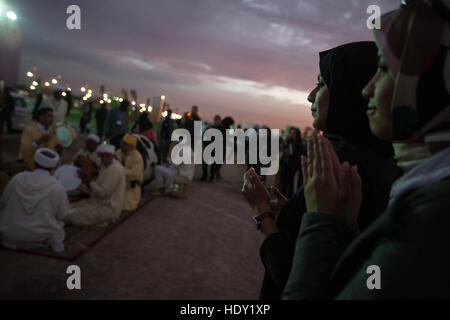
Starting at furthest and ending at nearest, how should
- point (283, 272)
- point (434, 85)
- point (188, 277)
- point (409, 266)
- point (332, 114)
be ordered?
point (188, 277), point (332, 114), point (283, 272), point (434, 85), point (409, 266)

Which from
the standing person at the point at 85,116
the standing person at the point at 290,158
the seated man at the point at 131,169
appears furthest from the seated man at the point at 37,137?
the standing person at the point at 85,116

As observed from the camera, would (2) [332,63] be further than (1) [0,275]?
No

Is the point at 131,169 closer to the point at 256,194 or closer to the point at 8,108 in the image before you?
the point at 256,194

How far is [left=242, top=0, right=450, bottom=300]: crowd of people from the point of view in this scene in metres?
0.57

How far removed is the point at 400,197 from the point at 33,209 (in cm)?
466

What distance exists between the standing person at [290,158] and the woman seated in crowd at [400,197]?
7.22 meters

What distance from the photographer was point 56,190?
4.20 meters

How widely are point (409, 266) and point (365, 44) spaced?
3.26 ft

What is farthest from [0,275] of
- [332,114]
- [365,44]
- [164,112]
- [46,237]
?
[164,112]

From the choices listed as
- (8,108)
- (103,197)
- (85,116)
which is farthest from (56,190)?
(85,116)

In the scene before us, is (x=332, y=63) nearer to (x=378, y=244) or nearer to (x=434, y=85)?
(x=434, y=85)

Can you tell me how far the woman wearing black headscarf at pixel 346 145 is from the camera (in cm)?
111
